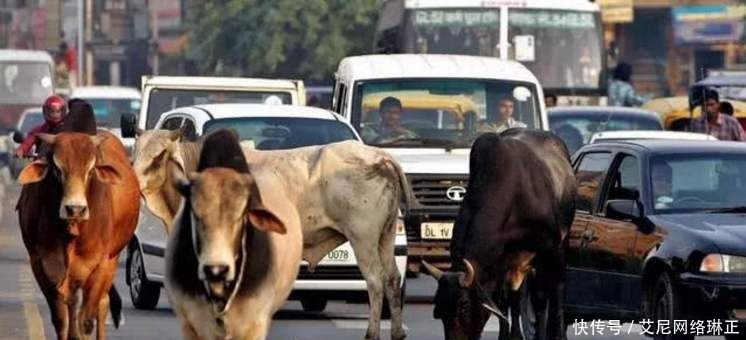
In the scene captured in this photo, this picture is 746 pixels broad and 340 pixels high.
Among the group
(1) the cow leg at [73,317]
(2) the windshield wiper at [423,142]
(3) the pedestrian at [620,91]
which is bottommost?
(3) the pedestrian at [620,91]

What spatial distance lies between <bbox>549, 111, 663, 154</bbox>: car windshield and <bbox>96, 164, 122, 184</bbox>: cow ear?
613 inches

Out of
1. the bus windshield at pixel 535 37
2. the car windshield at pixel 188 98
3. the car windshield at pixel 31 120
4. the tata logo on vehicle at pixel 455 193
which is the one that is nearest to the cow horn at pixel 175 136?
the tata logo on vehicle at pixel 455 193

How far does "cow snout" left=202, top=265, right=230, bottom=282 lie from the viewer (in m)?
11.0

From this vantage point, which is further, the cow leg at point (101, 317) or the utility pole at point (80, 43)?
the utility pole at point (80, 43)

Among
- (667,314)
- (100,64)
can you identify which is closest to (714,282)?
(667,314)

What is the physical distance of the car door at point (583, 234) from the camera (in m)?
17.2

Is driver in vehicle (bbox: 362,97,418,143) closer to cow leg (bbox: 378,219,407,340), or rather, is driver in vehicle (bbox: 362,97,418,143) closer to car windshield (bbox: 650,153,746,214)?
cow leg (bbox: 378,219,407,340)

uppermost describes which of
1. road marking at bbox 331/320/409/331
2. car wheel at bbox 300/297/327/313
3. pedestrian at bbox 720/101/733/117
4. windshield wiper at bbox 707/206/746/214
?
windshield wiper at bbox 707/206/746/214

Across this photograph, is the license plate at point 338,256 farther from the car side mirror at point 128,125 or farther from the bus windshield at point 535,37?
the bus windshield at point 535,37

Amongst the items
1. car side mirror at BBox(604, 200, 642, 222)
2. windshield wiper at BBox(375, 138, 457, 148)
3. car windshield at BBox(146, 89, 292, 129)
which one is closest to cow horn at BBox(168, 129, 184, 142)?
car side mirror at BBox(604, 200, 642, 222)

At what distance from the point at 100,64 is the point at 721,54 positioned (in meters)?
38.0

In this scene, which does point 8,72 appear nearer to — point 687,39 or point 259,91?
point 687,39

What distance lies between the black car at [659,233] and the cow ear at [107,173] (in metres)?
3.41

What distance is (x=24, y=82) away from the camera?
6128cm
